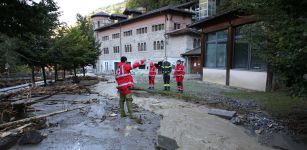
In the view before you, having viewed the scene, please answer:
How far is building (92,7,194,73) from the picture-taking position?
129 ft

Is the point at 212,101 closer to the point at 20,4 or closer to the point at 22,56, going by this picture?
the point at 20,4

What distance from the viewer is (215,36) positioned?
21.0 metres

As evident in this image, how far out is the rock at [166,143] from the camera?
20.2 ft

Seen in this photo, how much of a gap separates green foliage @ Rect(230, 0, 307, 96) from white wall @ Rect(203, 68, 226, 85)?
12.2 metres

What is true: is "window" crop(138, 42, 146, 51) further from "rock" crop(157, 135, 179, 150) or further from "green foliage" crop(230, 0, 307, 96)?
"rock" crop(157, 135, 179, 150)

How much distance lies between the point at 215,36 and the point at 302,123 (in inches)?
522

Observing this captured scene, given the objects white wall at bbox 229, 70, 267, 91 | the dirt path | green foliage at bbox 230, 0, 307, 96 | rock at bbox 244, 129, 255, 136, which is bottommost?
rock at bbox 244, 129, 255, 136

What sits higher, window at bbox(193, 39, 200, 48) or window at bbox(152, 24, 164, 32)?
window at bbox(152, 24, 164, 32)

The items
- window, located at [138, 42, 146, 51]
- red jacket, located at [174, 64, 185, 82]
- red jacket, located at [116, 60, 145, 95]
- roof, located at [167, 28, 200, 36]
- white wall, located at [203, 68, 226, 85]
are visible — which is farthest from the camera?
window, located at [138, 42, 146, 51]

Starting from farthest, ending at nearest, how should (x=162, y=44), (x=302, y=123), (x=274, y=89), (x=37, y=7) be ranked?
(x=162, y=44) → (x=274, y=89) → (x=37, y=7) → (x=302, y=123)

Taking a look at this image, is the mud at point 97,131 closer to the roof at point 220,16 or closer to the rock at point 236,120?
the rock at point 236,120

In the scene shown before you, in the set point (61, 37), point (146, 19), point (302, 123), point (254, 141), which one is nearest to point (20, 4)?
point (254, 141)

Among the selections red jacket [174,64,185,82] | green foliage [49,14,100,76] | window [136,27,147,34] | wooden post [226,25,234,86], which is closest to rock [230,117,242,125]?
red jacket [174,64,185,82]

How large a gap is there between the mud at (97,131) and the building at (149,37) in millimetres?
28063
